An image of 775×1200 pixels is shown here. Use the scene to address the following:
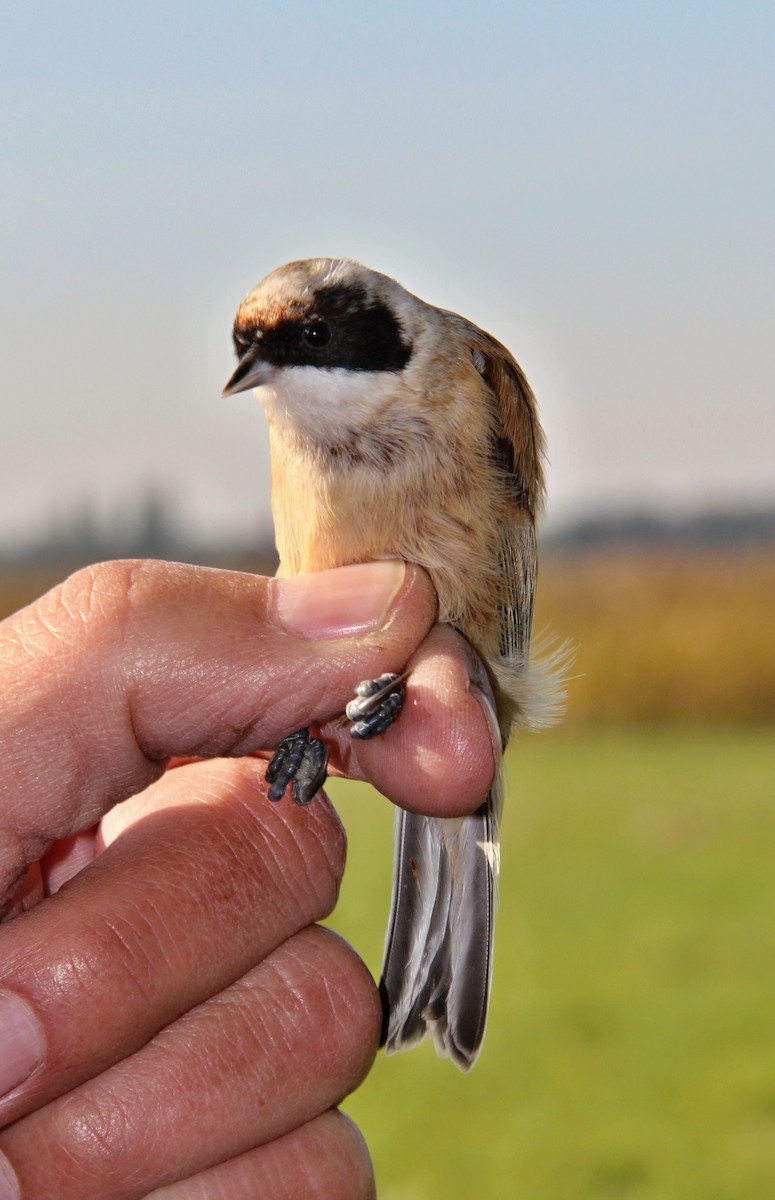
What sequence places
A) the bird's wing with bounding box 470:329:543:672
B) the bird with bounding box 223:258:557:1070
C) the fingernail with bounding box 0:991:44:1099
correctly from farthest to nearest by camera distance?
the bird's wing with bounding box 470:329:543:672, the bird with bounding box 223:258:557:1070, the fingernail with bounding box 0:991:44:1099

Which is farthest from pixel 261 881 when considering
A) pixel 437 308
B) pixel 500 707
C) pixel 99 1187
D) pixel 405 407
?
pixel 437 308

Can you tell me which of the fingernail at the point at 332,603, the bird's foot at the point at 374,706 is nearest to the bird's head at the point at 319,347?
the fingernail at the point at 332,603

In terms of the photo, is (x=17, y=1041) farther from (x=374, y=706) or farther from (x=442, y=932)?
(x=442, y=932)

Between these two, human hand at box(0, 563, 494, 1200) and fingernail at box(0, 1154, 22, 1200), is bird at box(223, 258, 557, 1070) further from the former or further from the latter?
fingernail at box(0, 1154, 22, 1200)

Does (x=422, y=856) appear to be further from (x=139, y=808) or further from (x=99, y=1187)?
(x=99, y=1187)

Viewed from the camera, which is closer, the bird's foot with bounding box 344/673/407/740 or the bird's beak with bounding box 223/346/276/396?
the bird's foot with bounding box 344/673/407/740

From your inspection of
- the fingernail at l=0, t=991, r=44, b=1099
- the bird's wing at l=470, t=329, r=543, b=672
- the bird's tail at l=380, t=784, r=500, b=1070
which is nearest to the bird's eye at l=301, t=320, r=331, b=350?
the bird's wing at l=470, t=329, r=543, b=672

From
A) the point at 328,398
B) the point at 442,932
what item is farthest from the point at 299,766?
the point at 328,398
